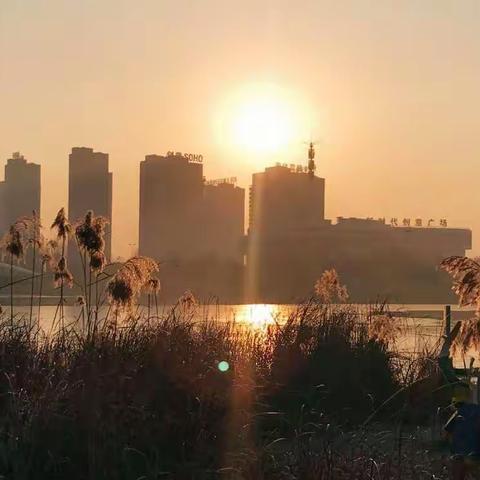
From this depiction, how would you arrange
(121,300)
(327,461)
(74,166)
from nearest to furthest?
(327,461) → (121,300) → (74,166)

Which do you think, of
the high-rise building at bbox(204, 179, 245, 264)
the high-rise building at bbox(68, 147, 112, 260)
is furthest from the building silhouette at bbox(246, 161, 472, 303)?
the high-rise building at bbox(68, 147, 112, 260)

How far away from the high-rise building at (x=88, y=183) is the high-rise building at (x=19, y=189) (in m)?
1.59

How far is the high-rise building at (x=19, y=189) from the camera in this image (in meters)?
34.5

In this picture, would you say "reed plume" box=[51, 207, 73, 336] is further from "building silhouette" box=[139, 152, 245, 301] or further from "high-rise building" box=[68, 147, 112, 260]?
"building silhouette" box=[139, 152, 245, 301]

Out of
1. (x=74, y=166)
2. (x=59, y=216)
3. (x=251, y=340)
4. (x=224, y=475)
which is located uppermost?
(x=74, y=166)

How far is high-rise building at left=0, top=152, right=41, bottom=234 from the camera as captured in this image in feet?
113

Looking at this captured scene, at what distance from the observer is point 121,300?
10.8 metres

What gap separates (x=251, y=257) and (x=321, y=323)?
126m

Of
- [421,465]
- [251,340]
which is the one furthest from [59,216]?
[421,465]

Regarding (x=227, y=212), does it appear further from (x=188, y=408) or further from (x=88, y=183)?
(x=188, y=408)

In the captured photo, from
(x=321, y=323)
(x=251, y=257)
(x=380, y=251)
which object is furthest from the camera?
A: (x=380, y=251)

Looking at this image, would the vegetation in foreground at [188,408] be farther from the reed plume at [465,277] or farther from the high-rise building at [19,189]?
the high-rise building at [19,189]

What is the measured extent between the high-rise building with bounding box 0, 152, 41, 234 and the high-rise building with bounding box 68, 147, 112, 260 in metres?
1.59

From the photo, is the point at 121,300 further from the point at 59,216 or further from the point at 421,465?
the point at 421,465
